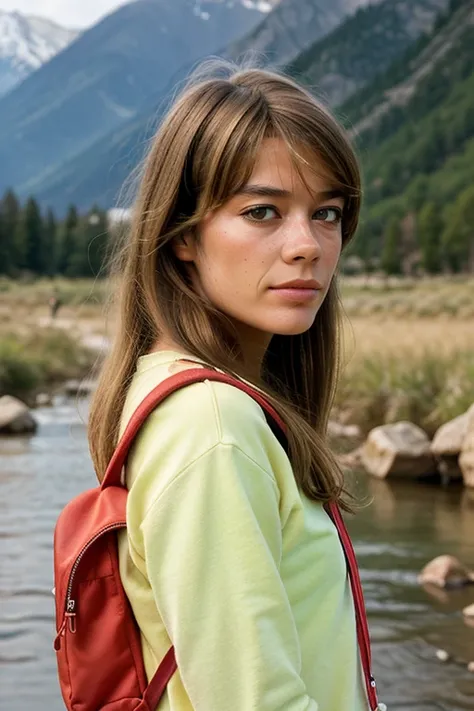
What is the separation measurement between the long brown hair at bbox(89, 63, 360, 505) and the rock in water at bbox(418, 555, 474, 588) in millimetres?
4277

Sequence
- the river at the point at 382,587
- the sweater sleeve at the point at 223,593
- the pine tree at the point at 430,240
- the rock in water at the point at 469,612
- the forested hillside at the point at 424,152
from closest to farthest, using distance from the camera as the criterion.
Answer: the sweater sleeve at the point at 223,593 → the river at the point at 382,587 → the rock in water at the point at 469,612 → the pine tree at the point at 430,240 → the forested hillside at the point at 424,152

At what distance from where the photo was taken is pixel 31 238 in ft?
234

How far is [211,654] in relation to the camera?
1144 mm

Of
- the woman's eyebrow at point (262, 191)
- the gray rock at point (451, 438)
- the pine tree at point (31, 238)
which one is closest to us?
the woman's eyebrow at point (262, 191)

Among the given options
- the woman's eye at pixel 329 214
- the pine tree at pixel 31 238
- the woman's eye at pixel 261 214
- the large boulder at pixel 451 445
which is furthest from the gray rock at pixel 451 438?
the pine tree at pixel 31 238

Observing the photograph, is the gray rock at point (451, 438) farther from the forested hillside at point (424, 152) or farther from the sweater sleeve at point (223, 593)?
the forested hillside at point (424, 152)

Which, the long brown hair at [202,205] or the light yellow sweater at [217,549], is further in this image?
the long brown hair at [202,205]

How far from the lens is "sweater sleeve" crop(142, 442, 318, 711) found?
1135 mm

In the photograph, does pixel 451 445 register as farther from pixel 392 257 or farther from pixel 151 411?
Result: pixel 392 257

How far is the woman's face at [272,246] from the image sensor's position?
1.39 meters

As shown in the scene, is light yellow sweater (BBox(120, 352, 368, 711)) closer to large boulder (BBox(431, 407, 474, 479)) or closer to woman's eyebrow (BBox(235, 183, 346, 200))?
woman's eyebrow (BBox(235, 183, 346, 200))

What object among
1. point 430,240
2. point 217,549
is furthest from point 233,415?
point 430,240

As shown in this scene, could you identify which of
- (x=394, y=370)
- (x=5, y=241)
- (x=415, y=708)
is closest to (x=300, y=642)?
(x=415, y=708)

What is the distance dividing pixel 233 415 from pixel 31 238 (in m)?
72.0
